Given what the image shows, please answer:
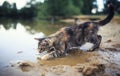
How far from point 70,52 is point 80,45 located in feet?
0.67

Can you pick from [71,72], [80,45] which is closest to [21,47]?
[71,72]

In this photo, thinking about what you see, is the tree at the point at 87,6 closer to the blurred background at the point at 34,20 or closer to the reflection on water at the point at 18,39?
the blurred background at the point at 34,20

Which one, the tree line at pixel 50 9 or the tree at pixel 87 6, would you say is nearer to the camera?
the tree line at pixel 50 9

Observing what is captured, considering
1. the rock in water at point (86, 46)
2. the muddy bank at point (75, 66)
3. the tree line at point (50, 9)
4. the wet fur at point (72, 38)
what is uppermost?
the tree line at point (50, 9)

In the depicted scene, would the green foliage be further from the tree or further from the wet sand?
the wet sand

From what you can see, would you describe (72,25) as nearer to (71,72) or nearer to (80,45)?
(80,45)

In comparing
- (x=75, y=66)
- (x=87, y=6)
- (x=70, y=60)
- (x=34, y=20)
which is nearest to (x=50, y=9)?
(x=34, y=20)

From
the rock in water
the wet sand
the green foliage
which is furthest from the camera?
the rock in water

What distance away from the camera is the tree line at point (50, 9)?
2344 mm

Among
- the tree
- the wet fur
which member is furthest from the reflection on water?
the tree

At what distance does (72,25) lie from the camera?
2764 millimetres

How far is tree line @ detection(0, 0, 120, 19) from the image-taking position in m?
2.34

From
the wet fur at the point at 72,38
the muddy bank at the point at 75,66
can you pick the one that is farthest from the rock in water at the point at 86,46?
the muddy bank at the point at 75,66

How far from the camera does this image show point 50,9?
8.50ft
